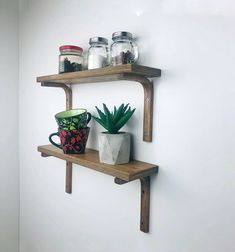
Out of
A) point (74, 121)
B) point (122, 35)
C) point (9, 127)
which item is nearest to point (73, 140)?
point (74, 121)

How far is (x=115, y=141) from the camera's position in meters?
0.79

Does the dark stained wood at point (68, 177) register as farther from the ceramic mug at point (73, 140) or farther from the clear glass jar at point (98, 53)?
the clear glass jar at point (98, 53)

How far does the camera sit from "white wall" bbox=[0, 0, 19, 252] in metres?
1.46

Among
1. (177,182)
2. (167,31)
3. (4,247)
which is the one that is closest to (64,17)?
(167,31)

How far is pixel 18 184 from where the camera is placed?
5.15 feet

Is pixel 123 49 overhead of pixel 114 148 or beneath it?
overhead

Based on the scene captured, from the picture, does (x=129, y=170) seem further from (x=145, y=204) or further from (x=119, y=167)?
(x=145, y=204)

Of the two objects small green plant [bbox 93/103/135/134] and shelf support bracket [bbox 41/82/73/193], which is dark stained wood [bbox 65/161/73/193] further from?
small green plant [bbox 93/103/135/134]

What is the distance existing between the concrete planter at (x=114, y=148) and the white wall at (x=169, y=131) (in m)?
0.07

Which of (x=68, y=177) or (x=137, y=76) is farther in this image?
(x=68, y=177)

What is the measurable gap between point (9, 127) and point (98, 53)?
0.91m

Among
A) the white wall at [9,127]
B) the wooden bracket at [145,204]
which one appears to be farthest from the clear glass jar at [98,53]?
the white wall at [9,127]

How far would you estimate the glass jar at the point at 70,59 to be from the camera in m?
0.93

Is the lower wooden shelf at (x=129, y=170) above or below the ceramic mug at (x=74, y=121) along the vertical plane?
below
